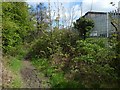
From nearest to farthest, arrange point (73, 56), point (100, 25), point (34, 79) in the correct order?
point (34, 79)
point (73, 56)
point (100, 25)

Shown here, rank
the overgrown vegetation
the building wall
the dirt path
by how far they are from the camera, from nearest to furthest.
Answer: the overgrown vegetation < the dirt path < the building wall

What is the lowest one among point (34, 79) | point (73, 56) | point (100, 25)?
point (34, 79)

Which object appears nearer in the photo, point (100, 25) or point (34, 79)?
point (34, 79)

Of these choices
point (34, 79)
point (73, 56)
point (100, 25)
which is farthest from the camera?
point (100, 25)

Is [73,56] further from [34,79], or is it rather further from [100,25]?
[100,25]

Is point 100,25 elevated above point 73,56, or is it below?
above

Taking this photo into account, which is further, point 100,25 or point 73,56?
point 100,25

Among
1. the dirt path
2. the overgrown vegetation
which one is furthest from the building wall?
the dirt path

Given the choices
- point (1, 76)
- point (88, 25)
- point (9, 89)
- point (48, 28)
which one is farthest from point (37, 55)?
point (9, 89)

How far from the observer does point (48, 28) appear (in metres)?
18.6

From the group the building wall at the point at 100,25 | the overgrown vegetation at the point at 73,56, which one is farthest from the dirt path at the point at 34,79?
the building wall at the point at 100,25

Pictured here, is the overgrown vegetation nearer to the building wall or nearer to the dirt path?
the dirt path

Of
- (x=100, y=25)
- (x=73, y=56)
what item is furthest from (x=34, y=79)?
(x=100, y=25)

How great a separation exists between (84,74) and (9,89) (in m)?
2.56
